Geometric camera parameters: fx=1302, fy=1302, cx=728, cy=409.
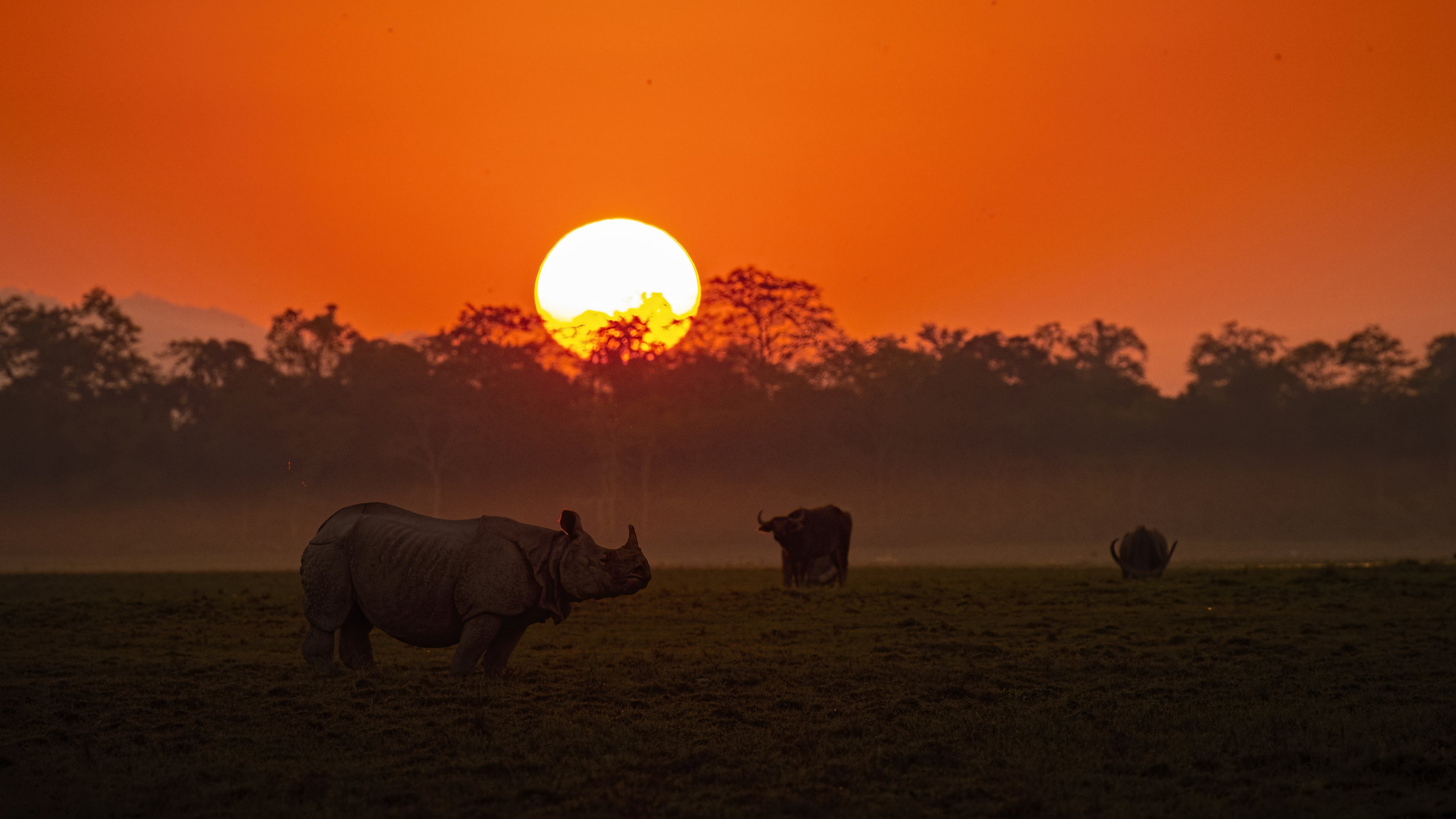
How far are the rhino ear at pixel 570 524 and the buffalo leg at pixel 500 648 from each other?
4.10ft

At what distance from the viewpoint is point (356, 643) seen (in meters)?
14.7

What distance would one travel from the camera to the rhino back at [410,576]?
Result: 1364cm

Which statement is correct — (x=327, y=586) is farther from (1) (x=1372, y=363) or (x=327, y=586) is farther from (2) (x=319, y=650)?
(1) (x=1372, y=363)

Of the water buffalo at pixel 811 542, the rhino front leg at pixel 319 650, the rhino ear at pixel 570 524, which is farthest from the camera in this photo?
the water buffalo at pixel 811 542

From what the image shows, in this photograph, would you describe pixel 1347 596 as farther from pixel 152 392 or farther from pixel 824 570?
pixel 152 392

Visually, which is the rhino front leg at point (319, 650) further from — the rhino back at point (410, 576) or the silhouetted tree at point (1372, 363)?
the silhouetted tree at point (1372, 363)

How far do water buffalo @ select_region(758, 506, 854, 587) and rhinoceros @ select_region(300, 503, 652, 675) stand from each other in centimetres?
1319

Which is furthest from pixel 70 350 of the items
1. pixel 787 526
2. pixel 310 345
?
pixel 787 526

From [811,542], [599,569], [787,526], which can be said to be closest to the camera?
[599,569]

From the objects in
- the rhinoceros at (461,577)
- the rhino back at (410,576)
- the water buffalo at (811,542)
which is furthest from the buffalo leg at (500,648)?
the water buffalo at (811,542)

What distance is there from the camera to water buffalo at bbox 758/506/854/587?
27.1 meters

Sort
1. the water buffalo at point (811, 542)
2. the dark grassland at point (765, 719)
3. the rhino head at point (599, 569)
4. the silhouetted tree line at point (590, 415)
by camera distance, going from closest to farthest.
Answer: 1. the dark grassland at point (765, 719)
2. the rhino head at point (599, 569)
3. the water buffalo at point (811, 542)
4. the silhouetted tree line at point (590, 415)

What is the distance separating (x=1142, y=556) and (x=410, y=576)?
20.9 meters

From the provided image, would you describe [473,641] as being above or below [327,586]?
below
